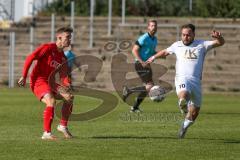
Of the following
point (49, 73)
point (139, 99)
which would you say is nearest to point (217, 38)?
point (49, 73)

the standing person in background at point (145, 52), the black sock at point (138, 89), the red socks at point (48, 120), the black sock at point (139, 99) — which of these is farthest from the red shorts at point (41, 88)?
the black sock at point (138, 89)

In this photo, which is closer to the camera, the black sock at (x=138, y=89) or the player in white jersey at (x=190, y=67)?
the player in white jersey at (x=190, y=67)

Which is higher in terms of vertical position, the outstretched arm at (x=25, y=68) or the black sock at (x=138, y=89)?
the outstretched arm at (x=25, y=68)

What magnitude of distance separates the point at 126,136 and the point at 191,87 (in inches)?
61.2

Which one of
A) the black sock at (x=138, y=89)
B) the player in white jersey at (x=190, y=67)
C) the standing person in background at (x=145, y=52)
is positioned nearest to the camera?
the player in white jersey at (x=190, y=67)

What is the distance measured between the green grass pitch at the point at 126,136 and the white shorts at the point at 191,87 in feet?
2.29

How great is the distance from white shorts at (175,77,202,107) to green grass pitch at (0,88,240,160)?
0.70 m

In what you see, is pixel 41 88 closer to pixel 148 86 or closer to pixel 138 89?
pixel 148 86

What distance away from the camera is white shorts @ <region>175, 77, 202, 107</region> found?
622 inches

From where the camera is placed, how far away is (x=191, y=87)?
15.8 meters

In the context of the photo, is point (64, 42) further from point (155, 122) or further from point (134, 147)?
point (155, 122)

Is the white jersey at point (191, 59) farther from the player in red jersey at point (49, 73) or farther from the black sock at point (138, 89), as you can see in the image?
the black sock at point (138, 89)

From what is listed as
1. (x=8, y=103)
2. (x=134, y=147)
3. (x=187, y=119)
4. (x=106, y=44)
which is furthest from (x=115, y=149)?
(x=106, y=44)

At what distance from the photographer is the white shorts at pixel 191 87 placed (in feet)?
51.8
